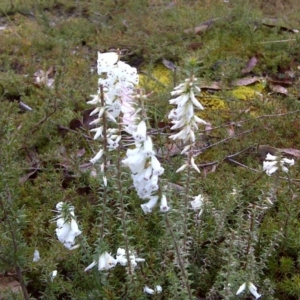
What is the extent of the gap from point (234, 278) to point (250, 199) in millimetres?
1187

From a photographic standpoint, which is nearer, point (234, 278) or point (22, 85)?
point (234, 278)

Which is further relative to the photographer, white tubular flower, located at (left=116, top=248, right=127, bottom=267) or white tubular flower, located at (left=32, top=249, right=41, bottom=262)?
white tubular flower, located at (left=32, top=249, right=41, bottom=262)

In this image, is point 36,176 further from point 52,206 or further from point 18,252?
point 18,252

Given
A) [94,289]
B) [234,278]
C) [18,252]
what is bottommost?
[94,289]

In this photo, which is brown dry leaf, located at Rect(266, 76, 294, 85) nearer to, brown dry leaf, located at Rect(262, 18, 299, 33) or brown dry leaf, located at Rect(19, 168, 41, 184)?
brown dry leaf, located at Rect(262, 18, 299, 33)

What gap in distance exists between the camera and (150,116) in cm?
449

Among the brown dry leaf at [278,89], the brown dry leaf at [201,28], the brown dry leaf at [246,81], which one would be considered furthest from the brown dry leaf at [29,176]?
the brown dry leaf at [201,28]

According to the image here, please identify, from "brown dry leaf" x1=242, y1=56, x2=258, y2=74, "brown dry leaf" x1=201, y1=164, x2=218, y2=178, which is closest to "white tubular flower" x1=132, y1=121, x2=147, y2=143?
"brown dry leaf" x1=201, y1=164, x2=218, y2=178

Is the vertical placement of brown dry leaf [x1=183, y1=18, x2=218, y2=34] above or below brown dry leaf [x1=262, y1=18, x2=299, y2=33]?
above

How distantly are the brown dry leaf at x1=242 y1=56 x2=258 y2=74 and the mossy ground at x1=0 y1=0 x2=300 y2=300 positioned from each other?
0.07 meters

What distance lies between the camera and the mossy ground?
318cm

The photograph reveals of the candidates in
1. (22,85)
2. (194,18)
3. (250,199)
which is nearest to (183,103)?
(250,199)

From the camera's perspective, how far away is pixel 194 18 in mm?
7246

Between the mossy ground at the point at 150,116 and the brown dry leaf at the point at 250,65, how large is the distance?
0.23 ft
